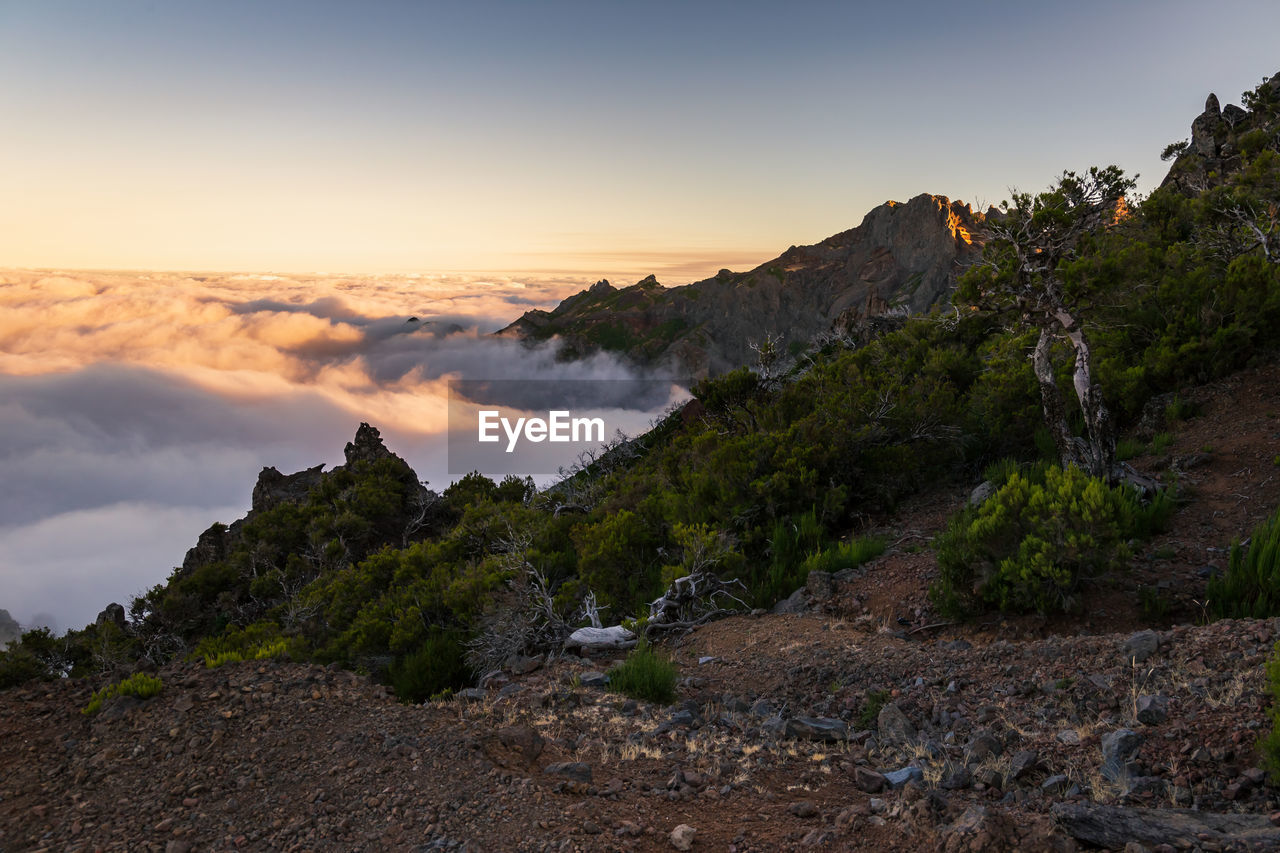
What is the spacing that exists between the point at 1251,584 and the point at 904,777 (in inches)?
181

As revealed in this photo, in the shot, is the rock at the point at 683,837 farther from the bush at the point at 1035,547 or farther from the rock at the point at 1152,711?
the bush at the point at 1035,547

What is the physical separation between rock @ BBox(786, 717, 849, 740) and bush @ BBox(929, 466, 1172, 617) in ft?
9.14

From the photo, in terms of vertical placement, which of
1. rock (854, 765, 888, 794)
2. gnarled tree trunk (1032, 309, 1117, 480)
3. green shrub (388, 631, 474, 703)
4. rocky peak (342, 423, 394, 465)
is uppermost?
gnarled tree trunk (1032, 309, 1117, 480)

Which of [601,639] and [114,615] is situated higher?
[601,639]

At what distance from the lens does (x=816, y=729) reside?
458cm

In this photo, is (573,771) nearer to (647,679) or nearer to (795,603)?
(647,679)

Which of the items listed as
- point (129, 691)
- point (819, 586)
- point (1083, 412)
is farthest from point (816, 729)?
point (1083, 412)

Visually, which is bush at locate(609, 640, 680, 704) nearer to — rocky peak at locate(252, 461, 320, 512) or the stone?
the stone

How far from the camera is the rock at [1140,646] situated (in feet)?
15.4

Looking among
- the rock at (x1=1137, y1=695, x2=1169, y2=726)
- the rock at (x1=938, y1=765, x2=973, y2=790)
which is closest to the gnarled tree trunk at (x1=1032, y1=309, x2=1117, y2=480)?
the rock at (x1=1137, y1=695, x2=1169, y2=726)

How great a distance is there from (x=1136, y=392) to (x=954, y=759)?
10377mm

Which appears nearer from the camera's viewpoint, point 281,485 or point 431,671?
point 431,671

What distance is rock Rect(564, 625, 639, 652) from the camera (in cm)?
761

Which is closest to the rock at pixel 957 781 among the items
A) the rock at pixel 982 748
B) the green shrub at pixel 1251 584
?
the rock at pixel 982 748
